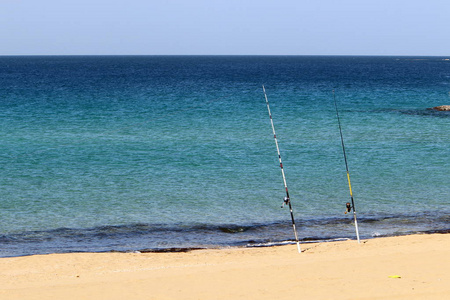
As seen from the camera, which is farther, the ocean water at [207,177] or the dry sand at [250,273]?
the ocean water at [207,177]

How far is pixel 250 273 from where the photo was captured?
1115cm

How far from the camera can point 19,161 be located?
24438 mm

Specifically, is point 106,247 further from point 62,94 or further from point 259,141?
point 62,94

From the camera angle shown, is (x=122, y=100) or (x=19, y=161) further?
(x=122, y=100)

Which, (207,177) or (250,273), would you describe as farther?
(207,177)

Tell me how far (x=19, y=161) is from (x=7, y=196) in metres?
5.70

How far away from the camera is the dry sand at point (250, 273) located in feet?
32.4

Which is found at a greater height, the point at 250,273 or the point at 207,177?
the point at 207,177

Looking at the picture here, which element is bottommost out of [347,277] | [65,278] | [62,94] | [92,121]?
[347,277]

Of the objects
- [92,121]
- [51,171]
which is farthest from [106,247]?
[92,121]

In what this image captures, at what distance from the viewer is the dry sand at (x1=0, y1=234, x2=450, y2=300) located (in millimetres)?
9891

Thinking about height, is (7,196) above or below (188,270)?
above

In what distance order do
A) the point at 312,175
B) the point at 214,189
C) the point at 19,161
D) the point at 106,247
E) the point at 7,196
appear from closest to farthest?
the point at 106,247 < the point at 7,196 < the point at 214,189 < the point at 312,175 < the point at 19,161

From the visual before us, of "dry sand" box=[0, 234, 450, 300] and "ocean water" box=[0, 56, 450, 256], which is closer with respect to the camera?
"dry sand" box=[0, 234, 450, 300]
